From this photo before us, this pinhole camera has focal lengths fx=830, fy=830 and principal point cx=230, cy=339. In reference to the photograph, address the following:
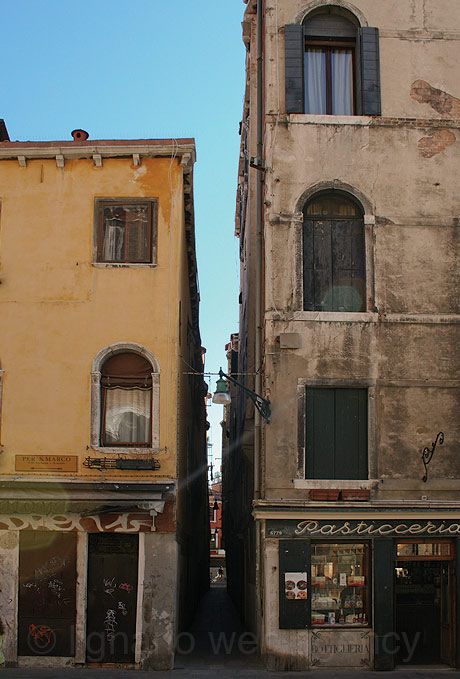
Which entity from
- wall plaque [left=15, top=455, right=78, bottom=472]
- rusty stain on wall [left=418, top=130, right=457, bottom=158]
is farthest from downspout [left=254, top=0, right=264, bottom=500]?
wall plaque [left=15, top=455, right=78, bottom=472]

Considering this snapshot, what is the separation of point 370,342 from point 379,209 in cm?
298

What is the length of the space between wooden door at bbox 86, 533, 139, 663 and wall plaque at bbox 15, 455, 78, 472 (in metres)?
1.51

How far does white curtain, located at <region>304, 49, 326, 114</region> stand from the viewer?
62.3 feet

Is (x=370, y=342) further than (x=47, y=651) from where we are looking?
Yes

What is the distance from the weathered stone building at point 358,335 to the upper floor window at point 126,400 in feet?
8.02

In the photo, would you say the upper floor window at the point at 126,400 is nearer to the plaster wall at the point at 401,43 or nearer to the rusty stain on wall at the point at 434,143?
the plaster wall at the point at 401,43

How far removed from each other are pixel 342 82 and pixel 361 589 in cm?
1128

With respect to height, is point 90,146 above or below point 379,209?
above

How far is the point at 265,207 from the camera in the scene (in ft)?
59.9

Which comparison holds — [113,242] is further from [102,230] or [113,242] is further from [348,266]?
[348,266]

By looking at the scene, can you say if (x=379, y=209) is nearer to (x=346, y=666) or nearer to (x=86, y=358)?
(x=86, y=358)

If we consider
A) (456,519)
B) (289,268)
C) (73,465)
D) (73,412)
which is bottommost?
(456,519)

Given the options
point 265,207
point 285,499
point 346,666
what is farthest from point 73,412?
point 346,666

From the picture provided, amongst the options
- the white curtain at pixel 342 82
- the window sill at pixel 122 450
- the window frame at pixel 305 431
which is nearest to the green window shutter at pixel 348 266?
the window frame at pixel 305 431
